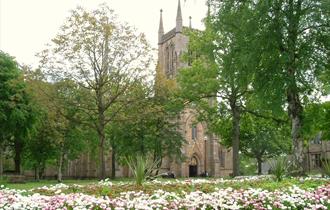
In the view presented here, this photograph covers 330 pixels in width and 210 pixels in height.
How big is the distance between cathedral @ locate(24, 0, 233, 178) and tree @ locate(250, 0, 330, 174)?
122 feet

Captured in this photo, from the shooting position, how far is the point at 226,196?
8.32 meters

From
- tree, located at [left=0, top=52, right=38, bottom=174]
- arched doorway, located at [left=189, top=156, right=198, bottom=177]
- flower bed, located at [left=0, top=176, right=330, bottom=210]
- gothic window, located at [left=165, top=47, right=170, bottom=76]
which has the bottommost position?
arched doorway, located at [left=189, top=156, right=198, bottom=177]

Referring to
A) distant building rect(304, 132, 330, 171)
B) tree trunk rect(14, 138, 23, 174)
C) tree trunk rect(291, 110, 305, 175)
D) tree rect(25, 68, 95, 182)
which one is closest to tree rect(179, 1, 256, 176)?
tree trunk rect(291, 110, 305, 175)

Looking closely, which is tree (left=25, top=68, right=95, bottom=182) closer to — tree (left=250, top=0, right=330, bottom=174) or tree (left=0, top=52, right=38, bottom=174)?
tree (left=0, top=52, right=38, bottom=174)

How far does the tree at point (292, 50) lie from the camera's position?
20.8 meters

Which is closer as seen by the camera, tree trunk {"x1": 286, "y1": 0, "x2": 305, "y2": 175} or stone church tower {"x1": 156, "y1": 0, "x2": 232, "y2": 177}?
tree trunk {"x1": 286, "y1": 0, "x2": 305, "y2": 175}

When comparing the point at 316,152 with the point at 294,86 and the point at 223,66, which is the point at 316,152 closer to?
the point at 223,66

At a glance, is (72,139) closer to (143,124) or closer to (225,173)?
(143,124)

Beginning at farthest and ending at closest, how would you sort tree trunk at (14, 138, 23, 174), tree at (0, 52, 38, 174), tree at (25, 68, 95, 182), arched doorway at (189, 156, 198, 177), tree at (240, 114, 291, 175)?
arched doorway at (189, 156, 198, 177) < tree at (240, 114, 291, 175) < tree trunk at (14, 138, 23, 174) < tree at (0, 52, 38, 174) < tree at (25, 68, 95, 182)

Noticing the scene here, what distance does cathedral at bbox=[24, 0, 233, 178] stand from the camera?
63156 millimetres

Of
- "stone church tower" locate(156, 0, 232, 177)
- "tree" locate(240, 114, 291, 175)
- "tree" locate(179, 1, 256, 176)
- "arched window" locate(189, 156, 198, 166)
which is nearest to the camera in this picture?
"tree" locate(179, 1, 256, 176)

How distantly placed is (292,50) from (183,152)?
41.2m

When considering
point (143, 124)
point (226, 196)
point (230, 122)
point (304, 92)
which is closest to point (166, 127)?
point (143, 124)

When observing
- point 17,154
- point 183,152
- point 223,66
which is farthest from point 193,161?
point 223,66
